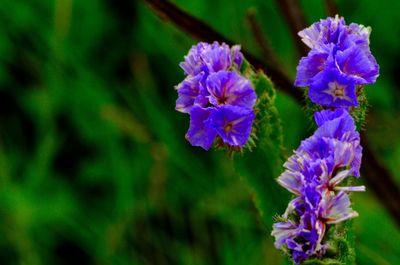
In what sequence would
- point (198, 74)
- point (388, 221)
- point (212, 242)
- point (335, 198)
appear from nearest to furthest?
point (335, 198), point (198, 74), point (388, 221), point (212, 242)

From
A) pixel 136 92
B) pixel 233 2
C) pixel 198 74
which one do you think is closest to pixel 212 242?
pixel 136 92

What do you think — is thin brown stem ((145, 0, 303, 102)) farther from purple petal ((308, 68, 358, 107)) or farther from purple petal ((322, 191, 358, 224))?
purple petal ((322, 191, 358, 224))

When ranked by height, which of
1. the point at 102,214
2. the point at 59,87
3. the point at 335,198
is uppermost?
the point at 335,198

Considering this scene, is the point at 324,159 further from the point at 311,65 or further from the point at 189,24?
the point at 189,24

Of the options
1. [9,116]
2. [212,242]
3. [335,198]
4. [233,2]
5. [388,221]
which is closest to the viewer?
[335,198]

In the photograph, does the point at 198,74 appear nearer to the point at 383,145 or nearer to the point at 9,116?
the point at 383,145

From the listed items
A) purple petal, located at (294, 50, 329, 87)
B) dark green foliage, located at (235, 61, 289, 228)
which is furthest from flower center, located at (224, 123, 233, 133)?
dark green foliage, located at (235, 61, 289, 228)

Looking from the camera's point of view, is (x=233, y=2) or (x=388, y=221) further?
(x=233, y=2)
